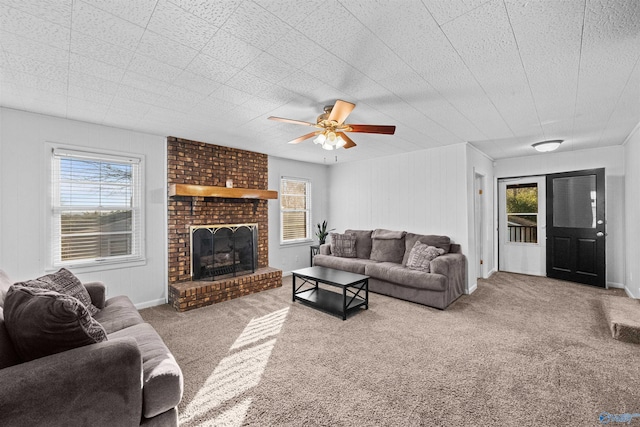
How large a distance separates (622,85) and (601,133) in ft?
6.67

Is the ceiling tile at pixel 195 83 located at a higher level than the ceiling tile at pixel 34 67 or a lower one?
higher

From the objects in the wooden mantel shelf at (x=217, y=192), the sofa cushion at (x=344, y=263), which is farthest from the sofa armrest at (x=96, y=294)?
the sofa cushion at (x=344, y=263)

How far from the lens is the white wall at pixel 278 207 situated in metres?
5.55

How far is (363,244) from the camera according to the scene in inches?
213

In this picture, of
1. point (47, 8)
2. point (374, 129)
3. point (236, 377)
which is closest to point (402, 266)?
point (374, 129)

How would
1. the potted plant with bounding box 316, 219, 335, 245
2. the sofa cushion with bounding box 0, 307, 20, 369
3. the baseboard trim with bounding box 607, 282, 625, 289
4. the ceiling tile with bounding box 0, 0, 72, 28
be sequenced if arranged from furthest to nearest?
the potted plant with bounding box 316, 219, 335, 245
the baseboard trim with bounding box 607, 282, 625, 289
the ceiling tile with bounding box 0, 0, 72, 28
the sofa cushion with bounding box 0, 307, 20, 369

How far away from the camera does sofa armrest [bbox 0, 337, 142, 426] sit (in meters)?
1.20

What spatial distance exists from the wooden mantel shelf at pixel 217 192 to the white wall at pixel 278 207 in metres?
0.69

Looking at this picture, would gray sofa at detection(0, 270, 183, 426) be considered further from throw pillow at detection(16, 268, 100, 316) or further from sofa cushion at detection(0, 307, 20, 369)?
throw pillow at detection(16, 268, 100, 316)

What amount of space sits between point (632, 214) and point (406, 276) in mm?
3292

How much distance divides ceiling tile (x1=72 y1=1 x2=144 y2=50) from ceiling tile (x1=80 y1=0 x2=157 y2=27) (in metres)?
0.04

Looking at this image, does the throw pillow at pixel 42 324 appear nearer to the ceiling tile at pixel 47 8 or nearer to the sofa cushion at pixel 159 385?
the sofa cushion at pixel 159 385

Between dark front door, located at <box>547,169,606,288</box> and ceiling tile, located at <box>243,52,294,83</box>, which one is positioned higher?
ceiling tile, located at <box>243,52,294,83</box>

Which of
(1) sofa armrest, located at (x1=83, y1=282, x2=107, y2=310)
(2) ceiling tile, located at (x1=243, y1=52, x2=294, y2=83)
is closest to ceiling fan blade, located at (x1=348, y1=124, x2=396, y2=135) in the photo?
(2) ceiling tile, located at (x1=243, y1=52, x2=294, y2=83)
